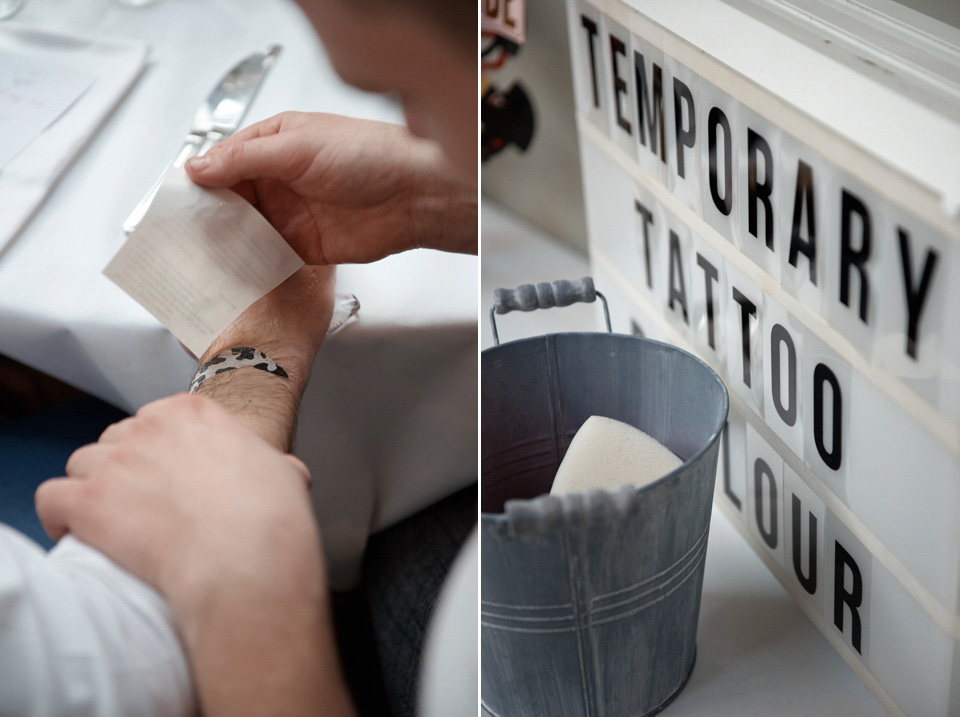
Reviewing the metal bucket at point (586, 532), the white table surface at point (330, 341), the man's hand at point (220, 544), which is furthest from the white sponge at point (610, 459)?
the man's hand at point (220, 544)

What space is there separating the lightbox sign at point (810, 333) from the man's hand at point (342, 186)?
8.5 inches

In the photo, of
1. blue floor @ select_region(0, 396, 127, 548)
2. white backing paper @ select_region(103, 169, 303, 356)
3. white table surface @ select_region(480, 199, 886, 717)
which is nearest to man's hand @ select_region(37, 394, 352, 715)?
blue floor @ select_region(0, 396, 127, 548)

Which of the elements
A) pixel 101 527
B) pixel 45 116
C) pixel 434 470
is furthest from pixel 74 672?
pixel 45 116

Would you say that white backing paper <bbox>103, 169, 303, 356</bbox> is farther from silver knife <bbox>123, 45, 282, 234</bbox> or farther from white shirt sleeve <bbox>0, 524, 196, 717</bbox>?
white shirt sleeve <bbox>0, 524, 196, 717</bbox>

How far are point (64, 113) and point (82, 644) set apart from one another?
1.13 feet

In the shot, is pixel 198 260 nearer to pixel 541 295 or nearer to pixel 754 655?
pixel 541 295

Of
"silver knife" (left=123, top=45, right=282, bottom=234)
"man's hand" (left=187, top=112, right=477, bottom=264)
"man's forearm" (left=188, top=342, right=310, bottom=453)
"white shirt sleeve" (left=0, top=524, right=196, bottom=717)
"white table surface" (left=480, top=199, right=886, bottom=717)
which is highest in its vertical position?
"silver knife" (left=123, top=45, right=282, bottom=234)

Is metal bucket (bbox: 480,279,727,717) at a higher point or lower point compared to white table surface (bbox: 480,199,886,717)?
higher

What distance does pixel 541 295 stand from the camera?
63cm

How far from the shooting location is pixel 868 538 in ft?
1.80

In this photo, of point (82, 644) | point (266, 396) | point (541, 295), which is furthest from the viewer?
point (541, 295)

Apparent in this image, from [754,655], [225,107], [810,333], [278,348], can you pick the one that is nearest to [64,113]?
A: [225,107]

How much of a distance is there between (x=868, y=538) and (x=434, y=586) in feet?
1.11

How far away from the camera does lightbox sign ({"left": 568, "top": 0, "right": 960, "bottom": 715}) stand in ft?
1.51
